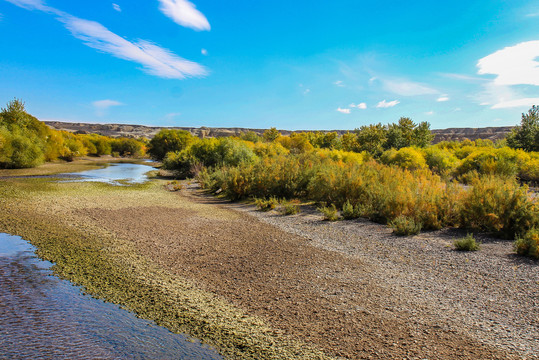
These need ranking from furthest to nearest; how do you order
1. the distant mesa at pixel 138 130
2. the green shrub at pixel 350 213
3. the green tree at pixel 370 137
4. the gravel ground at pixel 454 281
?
the distant mesa at pixel 138 130 → the green tree at pixel 370 137 → the green shrub at pixel 350 213 → the gravel ground at pixel 454 281

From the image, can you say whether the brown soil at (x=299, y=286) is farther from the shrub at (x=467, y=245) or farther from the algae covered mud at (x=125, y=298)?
the shrub at (x=467, y=245)

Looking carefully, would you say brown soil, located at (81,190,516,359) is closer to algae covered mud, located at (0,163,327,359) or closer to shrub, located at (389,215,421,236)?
algae covered mud, located at (0,163,327,359)

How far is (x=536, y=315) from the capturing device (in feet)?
17.3

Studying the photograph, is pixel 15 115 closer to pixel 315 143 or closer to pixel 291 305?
pixel 315 143

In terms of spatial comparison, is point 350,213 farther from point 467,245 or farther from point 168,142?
point 168,142

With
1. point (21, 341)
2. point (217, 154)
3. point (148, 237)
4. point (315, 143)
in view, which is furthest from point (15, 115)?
point (21, 341)

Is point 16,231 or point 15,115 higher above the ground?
point 15,115

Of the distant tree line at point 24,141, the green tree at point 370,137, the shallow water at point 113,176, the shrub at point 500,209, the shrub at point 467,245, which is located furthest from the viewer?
the green tree at point 370,137

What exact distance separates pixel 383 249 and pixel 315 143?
4873 cm

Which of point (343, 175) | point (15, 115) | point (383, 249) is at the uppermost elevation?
point (15, 115)

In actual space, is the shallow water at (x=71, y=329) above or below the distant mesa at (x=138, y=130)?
below

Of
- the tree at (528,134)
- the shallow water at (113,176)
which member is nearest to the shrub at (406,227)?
the shallow water at (113,176)

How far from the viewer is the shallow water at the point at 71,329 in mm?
4492

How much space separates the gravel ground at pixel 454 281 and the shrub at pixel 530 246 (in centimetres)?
22
